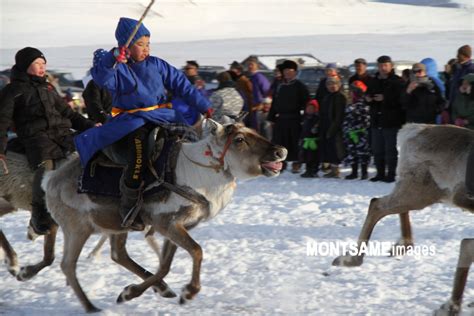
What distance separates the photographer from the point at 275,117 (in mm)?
13148

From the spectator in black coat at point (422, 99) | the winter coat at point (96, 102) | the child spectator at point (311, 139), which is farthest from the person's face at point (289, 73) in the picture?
the winter coat at point (96, 102)

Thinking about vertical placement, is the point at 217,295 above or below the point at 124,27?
below

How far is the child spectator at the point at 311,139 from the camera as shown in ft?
41.8

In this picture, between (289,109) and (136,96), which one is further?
(289,109)

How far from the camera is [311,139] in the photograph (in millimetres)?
12758

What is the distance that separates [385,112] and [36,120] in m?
6.07

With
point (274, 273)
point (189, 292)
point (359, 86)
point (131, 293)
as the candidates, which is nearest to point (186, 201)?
point (189, 292)

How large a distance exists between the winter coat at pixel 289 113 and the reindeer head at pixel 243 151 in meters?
7.21

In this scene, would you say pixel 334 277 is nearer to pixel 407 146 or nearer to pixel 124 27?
pixel 407 146

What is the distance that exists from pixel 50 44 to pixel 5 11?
16833 millimetres

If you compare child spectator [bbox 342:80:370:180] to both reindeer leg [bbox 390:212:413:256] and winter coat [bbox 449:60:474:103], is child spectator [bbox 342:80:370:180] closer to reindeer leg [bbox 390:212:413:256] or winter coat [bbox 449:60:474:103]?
winter coat [bbox 449:60:474:103]

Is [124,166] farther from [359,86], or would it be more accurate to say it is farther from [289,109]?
[289,109]

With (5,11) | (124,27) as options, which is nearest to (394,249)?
(124,27)

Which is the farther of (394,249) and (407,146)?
(394,249)
